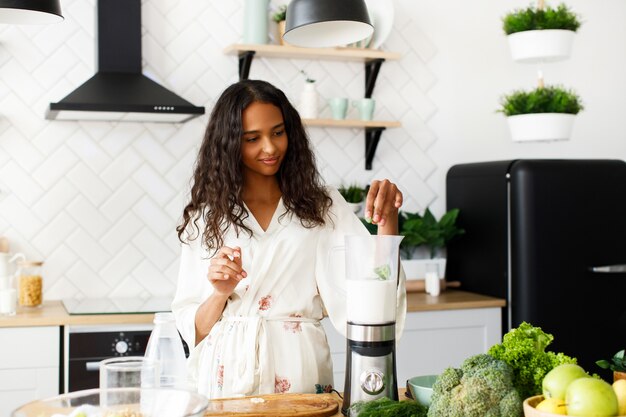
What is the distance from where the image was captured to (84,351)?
3.20m

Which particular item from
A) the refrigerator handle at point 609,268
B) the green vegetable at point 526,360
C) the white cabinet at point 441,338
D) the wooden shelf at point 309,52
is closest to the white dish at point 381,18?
the wooden shelf at point 309,52

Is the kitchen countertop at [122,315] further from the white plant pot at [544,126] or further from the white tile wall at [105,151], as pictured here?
the white plant pot at [544,126]

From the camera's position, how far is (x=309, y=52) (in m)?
3.88

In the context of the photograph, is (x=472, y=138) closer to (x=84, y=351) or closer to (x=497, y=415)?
(x=84, y=351)

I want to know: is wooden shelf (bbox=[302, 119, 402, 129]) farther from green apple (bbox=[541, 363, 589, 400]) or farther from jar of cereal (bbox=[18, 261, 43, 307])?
green apple (bbox=[541, 363, 589, 400])

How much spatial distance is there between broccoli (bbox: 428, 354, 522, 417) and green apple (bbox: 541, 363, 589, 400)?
6 cm

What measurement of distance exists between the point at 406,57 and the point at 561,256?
127cm

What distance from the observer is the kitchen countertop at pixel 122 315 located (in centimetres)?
316

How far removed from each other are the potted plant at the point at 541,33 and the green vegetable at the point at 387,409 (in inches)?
98.5

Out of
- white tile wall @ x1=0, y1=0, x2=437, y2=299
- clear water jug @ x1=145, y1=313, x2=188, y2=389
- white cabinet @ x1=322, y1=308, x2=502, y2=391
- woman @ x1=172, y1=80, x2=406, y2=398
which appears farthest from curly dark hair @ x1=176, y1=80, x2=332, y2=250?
white tile wall @ x1=0, y1=0, x2=437, y2=299

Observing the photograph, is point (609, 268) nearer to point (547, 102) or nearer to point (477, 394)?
point (547, 102)

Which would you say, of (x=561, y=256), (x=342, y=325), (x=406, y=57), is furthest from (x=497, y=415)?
(x=406, y=57)

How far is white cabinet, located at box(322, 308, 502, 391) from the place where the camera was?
3602mm

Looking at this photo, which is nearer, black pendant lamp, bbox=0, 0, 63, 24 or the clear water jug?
the clear water jug
